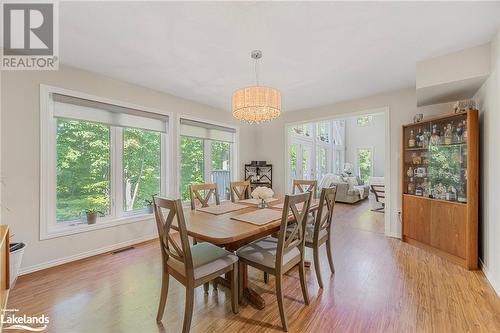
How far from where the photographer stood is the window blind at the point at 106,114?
271cm

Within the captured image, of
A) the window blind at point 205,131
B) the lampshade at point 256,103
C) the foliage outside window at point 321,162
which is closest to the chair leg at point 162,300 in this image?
the lampshade at point 256,103

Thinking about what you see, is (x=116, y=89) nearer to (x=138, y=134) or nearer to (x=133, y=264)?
(x=138, y=134)

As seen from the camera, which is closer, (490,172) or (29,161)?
(490,172)

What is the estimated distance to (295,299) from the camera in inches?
77.3

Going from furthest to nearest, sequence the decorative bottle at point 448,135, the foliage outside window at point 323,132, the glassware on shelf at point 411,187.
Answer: the foliage outside window at point 323,132 → the glassware on shelf at point 411,187 → the decorative bottle at point 448,135

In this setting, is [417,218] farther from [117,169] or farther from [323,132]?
[323,132]

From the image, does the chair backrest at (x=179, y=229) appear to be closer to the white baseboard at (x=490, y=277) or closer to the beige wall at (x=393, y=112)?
the white baseboard at (x=490, y=277)

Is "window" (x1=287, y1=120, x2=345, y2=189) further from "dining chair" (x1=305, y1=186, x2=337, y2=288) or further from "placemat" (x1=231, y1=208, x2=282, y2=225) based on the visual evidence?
"placemat" (x1=231, y1=208, x2=282, y2=225)

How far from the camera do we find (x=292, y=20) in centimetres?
187

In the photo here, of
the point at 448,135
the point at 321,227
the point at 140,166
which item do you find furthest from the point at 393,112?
the point at 140,166

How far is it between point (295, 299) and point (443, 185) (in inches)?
102

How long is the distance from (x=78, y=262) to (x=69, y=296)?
0.85m

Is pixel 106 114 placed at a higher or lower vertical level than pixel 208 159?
higher

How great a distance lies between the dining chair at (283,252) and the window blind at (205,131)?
8.98ft
